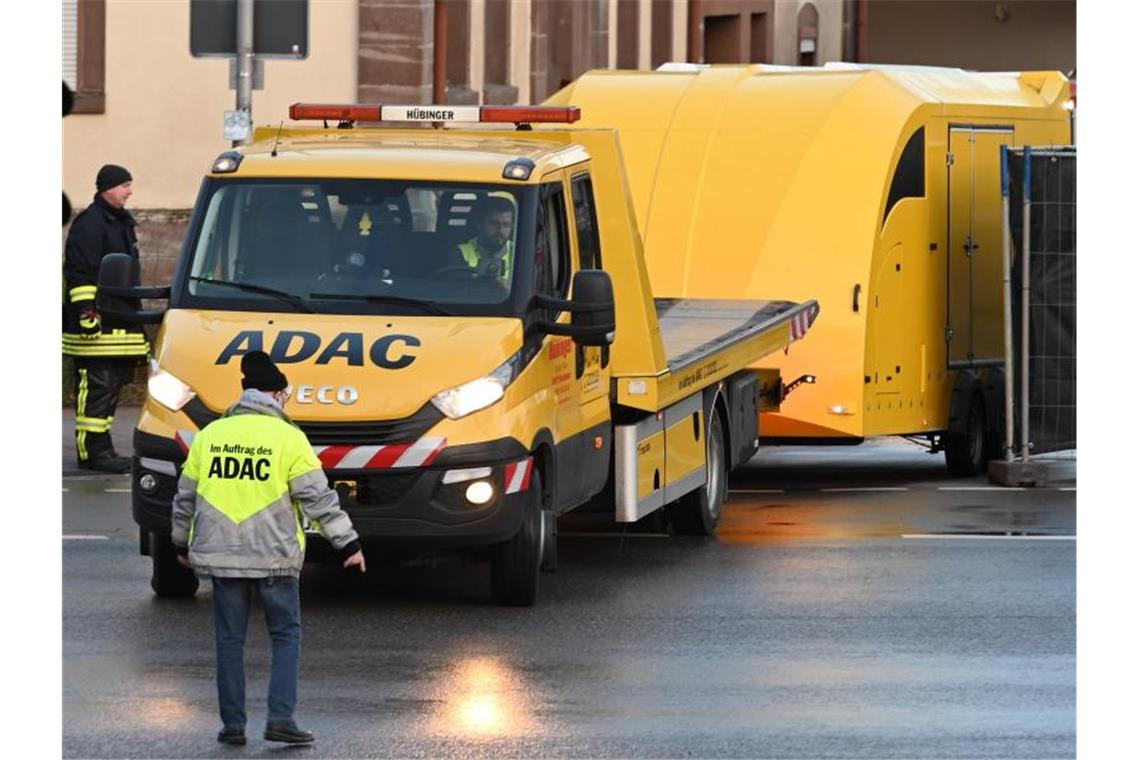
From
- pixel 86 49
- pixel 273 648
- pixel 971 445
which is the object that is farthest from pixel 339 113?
pixel 86 49

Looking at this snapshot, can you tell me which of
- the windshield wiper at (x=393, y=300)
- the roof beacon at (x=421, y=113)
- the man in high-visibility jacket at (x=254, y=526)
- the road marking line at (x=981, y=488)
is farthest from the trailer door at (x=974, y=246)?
the man in high-visibility jacket at (x=254, y=526)

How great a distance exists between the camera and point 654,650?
39.7 ft

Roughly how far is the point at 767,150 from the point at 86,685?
887 centimetres

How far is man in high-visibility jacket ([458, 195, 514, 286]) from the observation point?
44.6ft

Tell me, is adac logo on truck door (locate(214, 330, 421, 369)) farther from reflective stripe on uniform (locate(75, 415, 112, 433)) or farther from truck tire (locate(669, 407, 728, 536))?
reflective stripe on uniform (locate(75, 415, 112, 433))

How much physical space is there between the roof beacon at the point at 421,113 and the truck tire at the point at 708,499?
244cm

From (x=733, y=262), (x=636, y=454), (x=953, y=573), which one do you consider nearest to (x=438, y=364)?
(x=636, y=454)

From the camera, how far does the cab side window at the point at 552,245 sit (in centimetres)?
1378

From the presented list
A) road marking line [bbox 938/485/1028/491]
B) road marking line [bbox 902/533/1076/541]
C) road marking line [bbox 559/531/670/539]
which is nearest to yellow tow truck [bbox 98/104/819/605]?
road marking line [bbox 559/531/670/539]

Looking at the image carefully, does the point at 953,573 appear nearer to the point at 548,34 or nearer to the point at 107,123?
the point at 107,123

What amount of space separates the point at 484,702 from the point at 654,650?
1.56 meters

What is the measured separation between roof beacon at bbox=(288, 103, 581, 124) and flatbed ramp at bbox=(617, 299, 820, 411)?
4.75ft

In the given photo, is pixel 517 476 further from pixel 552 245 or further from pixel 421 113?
pixel 421 113

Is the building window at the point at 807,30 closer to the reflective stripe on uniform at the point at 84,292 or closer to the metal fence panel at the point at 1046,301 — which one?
the metal fence panel at the point at 1046,301
